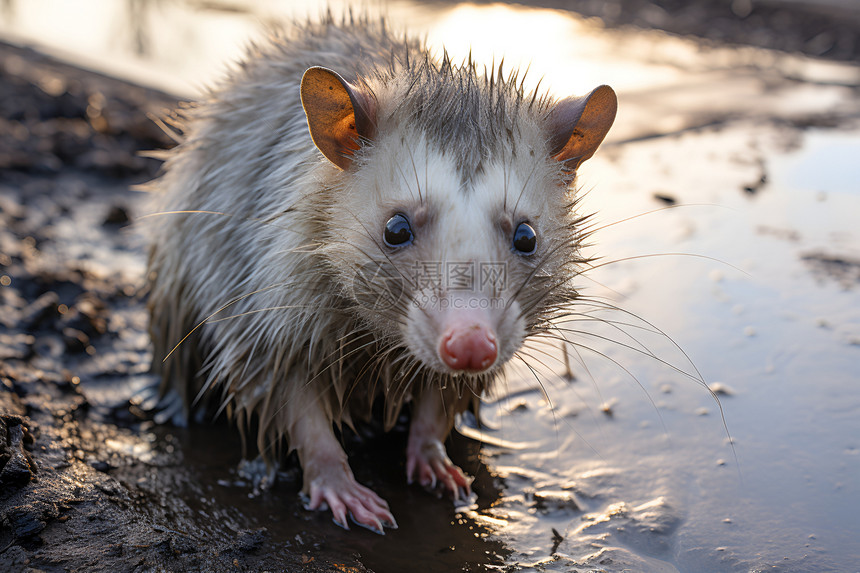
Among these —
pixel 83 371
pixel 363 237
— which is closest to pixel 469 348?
pixel 363 237

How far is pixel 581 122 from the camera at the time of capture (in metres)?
2.90

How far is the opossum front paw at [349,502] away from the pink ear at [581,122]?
1.52 m

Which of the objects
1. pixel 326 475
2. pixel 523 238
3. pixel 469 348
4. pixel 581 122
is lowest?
pixel 326 475

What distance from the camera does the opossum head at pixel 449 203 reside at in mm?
2377

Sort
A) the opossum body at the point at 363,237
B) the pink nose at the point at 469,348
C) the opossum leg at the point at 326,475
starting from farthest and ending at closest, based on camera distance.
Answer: the opossum leg at the point at 326,475 < the opossum body at the point at 363,237 < the pink nose at the point at 469,348

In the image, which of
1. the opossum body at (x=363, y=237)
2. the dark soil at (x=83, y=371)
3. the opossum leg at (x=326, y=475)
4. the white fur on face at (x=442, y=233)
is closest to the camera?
the white fur on face at (x=442, y=233)

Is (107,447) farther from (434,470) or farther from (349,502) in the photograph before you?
(434,470)

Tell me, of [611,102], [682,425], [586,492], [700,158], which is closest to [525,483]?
[586,492]

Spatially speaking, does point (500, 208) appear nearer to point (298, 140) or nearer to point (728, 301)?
point (298, 140)

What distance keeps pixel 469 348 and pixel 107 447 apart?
195cm

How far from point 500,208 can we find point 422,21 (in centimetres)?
678

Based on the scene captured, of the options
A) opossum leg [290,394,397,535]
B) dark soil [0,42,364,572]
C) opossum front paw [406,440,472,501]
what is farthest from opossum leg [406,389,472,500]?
dark soil [0,42,364,572]

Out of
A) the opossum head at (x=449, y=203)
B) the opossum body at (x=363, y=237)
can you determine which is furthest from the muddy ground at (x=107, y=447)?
the opossum head at (x=449, y=203)

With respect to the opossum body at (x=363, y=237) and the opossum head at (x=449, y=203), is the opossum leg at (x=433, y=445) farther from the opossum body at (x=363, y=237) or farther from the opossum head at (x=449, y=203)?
the opossum head at (x=449, y=203)
